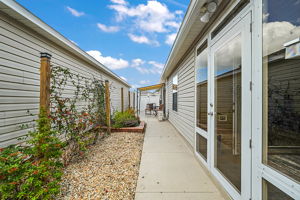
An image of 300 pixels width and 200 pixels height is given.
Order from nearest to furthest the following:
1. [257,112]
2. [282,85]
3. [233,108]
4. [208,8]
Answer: [282,85] → [257,112] → [233,108] → [208,8]

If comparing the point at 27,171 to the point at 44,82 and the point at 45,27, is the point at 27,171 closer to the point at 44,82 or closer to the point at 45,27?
the point at 44,82

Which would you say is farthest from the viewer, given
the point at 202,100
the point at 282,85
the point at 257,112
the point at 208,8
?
the point at 202,100

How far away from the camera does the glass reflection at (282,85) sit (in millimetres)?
984

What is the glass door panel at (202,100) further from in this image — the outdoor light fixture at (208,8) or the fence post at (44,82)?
the fence post at (44,82)

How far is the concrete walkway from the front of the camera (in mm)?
1747

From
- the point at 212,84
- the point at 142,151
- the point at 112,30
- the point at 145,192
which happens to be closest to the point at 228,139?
the point at 212,84

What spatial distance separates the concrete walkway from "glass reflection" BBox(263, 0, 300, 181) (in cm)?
107

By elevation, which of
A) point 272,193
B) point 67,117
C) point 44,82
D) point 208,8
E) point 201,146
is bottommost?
point 201,146

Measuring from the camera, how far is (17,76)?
2.38 meters

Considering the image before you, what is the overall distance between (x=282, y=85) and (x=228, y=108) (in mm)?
734

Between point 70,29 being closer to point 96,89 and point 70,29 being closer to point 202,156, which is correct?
point 96,89

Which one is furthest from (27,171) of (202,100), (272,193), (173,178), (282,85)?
(202,100)

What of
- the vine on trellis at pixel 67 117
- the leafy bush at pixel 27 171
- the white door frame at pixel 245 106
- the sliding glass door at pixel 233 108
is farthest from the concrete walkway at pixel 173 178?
the vine on trellis at pixel 67 117

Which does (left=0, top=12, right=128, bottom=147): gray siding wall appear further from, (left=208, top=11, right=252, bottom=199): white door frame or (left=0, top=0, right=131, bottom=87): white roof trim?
(left=208, top=11, right=252, bottom=199): white door frame
